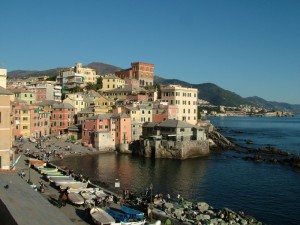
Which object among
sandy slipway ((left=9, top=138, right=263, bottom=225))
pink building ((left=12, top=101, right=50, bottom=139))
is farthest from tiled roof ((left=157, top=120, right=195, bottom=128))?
sandy slipway ((left=9, top=138, right=263, bottom=225))

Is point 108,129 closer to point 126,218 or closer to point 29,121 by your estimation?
point 29,121

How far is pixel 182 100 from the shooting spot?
3836 inches

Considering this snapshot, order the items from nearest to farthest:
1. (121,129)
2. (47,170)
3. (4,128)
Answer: (4,128) < (47,170) < (121,129)

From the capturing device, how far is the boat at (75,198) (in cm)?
3174

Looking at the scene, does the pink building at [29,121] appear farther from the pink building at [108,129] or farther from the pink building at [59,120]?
the pink building at [108,129]

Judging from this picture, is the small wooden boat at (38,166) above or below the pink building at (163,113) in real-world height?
below

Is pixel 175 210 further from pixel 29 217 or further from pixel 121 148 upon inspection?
pixel 121 148

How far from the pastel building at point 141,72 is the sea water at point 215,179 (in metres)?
62.1

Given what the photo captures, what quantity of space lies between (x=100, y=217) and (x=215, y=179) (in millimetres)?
31593

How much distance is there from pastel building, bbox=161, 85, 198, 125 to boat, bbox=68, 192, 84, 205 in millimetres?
62137

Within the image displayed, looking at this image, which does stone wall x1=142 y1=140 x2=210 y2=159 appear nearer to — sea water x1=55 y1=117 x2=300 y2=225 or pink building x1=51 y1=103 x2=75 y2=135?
sea water x1=55 y1=117 x2=300 y2=225

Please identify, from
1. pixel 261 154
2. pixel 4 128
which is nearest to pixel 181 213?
pixel 4 128

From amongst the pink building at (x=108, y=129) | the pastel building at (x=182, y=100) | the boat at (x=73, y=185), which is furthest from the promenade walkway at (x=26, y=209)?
the pastel building at (x=182, y=100)

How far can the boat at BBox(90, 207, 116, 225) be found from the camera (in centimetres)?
2625
